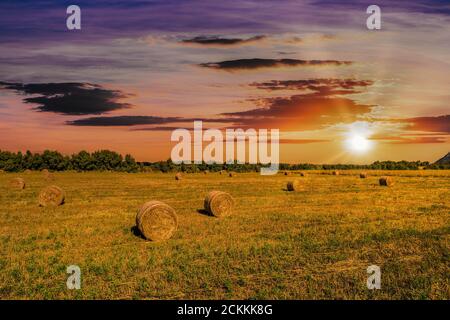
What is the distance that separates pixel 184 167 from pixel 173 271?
395ft

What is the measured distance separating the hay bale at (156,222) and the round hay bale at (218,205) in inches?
214

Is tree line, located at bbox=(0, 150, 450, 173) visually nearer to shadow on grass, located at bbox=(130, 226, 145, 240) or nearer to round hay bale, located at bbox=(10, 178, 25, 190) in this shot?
round hay bale, located at bbox=(10, 178, 25, 190)

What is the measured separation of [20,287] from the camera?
1040 centimetres

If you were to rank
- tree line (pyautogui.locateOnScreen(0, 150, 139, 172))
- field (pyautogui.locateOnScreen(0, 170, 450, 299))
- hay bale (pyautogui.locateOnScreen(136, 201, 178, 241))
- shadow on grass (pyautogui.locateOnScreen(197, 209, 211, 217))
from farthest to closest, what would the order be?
tree line (pyautogui.locateOnScreen(0, 150, 139, 172)) → shadow on grass (pyautogui.locateOnScreen(197, 209, 211, 217)) → hay bale (pyautogui.locateOnScreen(136, 201, 178, 241)) → field (pyautogui.locateOnScreen(0, 170, 450, 299))

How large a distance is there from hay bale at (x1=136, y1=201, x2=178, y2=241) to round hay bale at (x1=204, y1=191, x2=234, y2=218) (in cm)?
544

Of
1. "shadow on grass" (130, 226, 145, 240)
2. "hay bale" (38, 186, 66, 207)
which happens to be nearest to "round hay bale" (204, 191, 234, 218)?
"shadow on grass" (130, 226, 145, 240)

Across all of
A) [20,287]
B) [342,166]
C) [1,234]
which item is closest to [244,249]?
[20,287]

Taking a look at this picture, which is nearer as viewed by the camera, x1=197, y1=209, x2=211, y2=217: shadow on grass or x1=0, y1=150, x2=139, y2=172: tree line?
x1=197, y1=209, x2=211, y2=217: shadow on grass

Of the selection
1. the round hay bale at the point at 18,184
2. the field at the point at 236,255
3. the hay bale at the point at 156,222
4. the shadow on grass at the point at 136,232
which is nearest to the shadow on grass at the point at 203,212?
the field at the point at 236,255

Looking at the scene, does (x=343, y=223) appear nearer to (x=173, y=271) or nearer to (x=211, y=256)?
(x=211, y=256)

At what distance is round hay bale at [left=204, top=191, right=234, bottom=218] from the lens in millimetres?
22562

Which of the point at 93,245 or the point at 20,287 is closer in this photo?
the point at 20,287

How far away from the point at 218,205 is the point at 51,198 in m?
12.4

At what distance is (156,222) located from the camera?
1666 centimetres
